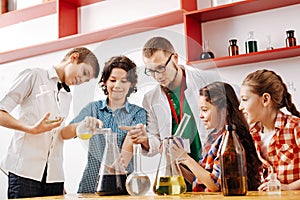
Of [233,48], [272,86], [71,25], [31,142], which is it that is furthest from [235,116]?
[71,25]

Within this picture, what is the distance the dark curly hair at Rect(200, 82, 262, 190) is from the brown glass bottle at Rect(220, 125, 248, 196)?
0.44m

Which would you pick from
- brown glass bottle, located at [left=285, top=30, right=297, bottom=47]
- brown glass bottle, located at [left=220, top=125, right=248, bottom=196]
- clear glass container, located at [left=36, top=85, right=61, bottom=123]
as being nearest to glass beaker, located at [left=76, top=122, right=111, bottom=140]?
clear glass container, located at [left=36, top=85, right=61, bottom=123]

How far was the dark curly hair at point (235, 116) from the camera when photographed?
182 cm

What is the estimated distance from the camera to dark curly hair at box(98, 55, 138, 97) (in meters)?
1.89

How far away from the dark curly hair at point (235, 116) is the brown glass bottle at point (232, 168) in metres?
0.44

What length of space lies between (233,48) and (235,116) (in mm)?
310

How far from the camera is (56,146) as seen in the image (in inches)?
90.4

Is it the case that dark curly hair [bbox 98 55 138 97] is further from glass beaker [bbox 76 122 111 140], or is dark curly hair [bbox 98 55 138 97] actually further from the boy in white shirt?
glass beaker [bbox 76 122 111 140]

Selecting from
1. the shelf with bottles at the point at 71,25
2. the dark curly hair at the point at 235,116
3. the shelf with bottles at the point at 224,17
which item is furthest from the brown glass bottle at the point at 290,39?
the shelf with bottles at the point at 71,25

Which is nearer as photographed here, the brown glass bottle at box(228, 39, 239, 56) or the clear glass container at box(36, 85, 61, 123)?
the brown glass bottle at box(228, 39, 239, 56)

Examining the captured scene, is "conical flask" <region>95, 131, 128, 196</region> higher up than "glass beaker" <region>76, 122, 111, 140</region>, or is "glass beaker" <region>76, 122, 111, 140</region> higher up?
"glass beaker" <region>76, 122, 111, 140</region>

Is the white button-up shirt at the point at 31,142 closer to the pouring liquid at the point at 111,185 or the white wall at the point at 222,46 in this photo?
the white wall at the point at 222,46

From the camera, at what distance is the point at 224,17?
6.75 ft

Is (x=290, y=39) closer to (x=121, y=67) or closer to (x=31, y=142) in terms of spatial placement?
(x=121, y=67)
